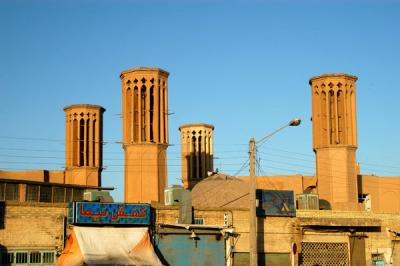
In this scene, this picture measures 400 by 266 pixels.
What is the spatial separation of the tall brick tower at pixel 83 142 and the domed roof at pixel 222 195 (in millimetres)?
25180

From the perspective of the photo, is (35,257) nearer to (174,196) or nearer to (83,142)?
(174,196)

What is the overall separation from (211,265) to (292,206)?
5.33 metres

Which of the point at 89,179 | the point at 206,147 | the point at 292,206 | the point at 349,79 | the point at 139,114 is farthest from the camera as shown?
the point at 206,147

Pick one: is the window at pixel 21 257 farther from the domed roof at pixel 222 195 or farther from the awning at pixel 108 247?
the domed roof at pixel 222 195

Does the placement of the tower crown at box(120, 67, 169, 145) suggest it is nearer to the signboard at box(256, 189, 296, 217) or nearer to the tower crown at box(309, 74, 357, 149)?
the tower crown at box(309, 74, 357, 149)

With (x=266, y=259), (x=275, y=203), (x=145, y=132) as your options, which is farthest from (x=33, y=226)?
(x=145, y=132)

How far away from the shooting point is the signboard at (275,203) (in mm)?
30641

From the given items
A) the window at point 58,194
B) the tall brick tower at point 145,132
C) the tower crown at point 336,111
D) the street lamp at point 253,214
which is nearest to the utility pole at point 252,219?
the street lamp at point 253,214

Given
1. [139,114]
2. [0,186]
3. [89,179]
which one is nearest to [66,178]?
[89,179]

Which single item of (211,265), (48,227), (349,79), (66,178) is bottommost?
(211,265)

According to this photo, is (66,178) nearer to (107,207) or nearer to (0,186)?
(0,186)

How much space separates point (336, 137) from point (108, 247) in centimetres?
3419

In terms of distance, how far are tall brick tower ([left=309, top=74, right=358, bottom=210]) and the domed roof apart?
17.5 m

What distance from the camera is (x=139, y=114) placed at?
51531 mm
